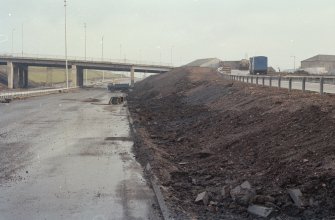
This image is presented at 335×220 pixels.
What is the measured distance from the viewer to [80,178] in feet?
38.2

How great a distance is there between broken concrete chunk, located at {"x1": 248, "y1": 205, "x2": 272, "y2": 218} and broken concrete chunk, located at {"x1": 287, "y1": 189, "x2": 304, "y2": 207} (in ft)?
1.54

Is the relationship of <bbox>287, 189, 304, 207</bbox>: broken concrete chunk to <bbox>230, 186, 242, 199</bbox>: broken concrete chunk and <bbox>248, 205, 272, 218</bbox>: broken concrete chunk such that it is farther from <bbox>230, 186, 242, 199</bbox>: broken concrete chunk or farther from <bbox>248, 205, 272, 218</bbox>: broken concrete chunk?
<bbox>230, 186, 242, 199</bbox>: broken concrete chunk

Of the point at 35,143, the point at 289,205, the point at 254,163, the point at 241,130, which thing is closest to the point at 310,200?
the point at 289,205

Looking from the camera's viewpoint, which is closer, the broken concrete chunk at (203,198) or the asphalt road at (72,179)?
the asphalt road at (72,179)

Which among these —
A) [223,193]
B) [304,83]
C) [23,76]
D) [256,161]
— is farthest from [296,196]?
[23,76]

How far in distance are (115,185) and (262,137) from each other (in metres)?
4.90

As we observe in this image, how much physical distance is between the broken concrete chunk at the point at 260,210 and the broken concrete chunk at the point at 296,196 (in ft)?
1.54

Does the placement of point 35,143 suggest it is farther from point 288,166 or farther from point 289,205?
point 289,205

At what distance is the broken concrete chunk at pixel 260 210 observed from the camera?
312 inches

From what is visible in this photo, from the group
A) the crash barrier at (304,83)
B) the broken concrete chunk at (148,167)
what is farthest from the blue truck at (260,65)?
the broken concrete chunk at (148,167)

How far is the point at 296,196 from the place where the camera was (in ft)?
26.8

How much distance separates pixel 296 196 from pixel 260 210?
2.15 ft

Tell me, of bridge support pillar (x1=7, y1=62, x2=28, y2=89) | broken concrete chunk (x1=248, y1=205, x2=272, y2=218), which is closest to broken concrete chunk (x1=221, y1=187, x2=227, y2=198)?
broken concrete chunk (x1=248, y1=205, x2=272, y2=218)

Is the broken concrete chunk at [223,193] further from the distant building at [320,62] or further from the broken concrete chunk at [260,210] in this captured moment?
the distant building at [320,62]
